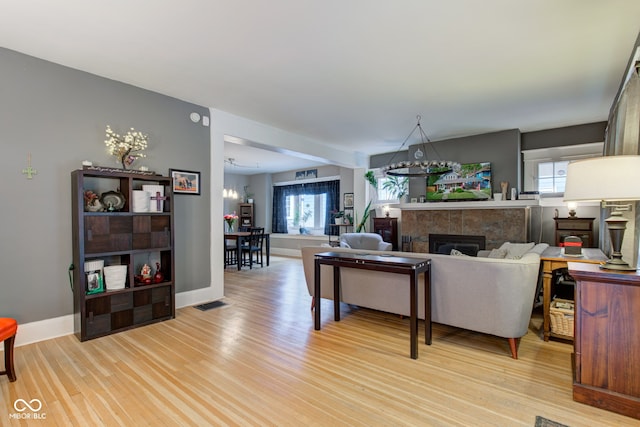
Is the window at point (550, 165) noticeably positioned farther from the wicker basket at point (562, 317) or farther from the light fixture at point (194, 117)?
the light fixture at point (194, 117)

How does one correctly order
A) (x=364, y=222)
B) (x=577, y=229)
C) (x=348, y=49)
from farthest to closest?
(x=364, y=222), (x=577, y=229), (x=348, y=49)

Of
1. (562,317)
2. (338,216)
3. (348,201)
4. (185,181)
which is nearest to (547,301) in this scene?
(562,317)

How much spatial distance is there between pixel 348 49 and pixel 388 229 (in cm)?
489

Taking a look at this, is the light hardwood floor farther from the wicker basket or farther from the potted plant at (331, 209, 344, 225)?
the potted plant at (331, 209, 344, 225)

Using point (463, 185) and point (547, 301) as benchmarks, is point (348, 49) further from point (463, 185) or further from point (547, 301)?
point (463, 185)

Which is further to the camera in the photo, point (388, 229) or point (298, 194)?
point (298, 194)

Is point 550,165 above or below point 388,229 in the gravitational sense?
above

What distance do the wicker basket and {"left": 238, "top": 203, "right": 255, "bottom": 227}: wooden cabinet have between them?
8506 mm

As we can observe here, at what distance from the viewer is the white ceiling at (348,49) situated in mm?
2307

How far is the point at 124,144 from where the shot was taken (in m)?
3.37

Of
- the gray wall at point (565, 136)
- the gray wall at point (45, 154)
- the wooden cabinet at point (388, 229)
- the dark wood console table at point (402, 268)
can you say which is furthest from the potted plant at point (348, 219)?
the gray wall at point (45, 154)

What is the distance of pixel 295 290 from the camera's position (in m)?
4.97

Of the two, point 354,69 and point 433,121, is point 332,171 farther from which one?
point 354,69

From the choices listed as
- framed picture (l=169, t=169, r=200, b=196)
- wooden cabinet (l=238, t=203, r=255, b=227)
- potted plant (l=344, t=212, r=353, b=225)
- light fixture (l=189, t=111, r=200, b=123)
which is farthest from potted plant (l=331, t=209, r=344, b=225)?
light fixture (l=189, t=111, r=200, b=123)
